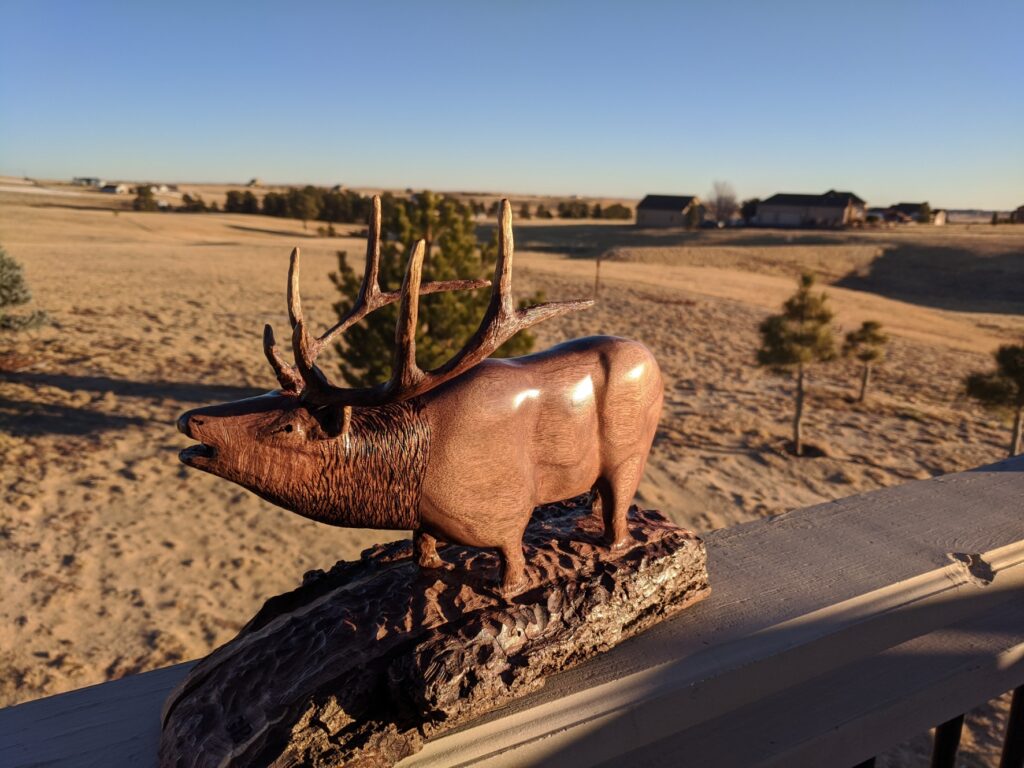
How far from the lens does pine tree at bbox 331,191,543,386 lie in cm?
646

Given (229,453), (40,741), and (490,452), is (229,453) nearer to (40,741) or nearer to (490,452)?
(490,452)

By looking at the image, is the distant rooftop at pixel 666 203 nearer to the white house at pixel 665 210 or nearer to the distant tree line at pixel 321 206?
the white house at pixel 665 210

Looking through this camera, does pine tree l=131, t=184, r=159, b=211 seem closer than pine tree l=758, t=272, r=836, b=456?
No

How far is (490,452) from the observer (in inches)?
66.4

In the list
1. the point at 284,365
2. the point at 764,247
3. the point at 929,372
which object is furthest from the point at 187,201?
the point at 284,365

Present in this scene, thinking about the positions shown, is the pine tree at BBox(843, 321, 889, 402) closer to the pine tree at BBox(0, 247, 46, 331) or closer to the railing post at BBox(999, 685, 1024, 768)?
the railing post at BBox(999, 685, 1024, 768)

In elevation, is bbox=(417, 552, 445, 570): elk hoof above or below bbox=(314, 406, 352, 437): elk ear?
below

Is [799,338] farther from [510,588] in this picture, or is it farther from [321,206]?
[321,206]

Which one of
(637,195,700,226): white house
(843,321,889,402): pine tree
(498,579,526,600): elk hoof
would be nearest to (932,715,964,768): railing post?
(498,579,526,600): elk hoof

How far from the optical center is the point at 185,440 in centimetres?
723

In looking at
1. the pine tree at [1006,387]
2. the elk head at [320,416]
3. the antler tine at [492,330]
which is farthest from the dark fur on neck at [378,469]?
the pine tree at [1006,387]

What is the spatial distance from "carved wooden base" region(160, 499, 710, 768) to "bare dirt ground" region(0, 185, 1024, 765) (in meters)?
2.92

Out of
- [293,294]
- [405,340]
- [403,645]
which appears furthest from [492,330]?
[403,645]

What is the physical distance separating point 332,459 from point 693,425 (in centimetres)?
772
